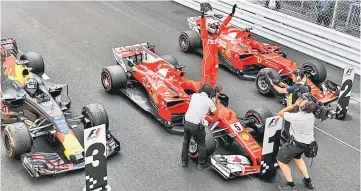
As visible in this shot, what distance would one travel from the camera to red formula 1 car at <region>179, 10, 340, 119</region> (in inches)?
436

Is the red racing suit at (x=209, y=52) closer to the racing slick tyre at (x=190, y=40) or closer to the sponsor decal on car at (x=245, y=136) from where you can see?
the sponsor decal on car at (x=245, y=136)

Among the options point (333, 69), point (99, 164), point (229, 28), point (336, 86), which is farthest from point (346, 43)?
point (99, 164)

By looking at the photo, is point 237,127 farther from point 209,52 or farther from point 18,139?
point 18,139

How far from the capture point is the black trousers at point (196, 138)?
7.99 meters

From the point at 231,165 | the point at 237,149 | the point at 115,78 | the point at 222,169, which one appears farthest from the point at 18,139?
the point at 237,149

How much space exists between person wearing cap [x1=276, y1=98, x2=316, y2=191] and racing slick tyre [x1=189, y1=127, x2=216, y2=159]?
110cm

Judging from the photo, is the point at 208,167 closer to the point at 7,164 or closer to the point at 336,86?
the point at 7,164

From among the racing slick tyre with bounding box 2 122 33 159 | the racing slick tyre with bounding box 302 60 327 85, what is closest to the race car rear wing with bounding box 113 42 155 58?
the racing slick tyre with bounding box 2 122 33 159

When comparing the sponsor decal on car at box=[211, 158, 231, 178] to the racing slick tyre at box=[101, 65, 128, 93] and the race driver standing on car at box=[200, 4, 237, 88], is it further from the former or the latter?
the racing slick tyre at box=[101, 65, 128, 93]

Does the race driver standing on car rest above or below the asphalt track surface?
above

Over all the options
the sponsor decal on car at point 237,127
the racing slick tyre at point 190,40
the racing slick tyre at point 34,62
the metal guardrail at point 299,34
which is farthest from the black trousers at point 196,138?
the metal guardrail at point 299,34

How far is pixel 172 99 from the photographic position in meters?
9.44

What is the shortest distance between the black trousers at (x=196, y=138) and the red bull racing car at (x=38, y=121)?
1.22 metres

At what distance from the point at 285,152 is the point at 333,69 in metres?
6.01
